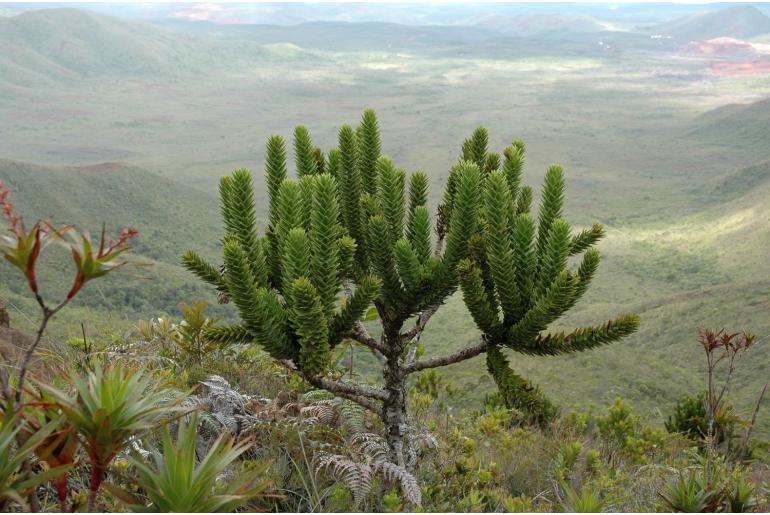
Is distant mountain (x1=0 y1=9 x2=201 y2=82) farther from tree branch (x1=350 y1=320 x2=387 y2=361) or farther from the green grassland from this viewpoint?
tree branch (x1=350 y1=320 x2=387 y2=361)

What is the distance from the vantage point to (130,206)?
1284 inches

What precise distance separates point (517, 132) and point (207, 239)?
38.5 metres

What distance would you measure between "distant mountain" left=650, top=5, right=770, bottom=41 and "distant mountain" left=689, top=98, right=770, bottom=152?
345ft

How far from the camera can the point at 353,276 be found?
4.31 metres

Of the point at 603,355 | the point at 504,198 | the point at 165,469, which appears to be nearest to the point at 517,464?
the point at 504,198

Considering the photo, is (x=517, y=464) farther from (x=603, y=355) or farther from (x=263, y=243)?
(x=603, y=355)

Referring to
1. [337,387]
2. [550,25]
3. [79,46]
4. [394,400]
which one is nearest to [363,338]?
[337,387]

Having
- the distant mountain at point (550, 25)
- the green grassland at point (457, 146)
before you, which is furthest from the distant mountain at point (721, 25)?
the green grassland at point (457, 146)

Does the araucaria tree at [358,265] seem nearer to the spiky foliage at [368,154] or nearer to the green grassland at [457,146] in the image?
the spiky foliage at [368,154]

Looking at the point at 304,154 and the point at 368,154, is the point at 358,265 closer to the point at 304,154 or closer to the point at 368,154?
the point at 368,154

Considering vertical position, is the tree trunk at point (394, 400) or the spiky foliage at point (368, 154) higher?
the spiky foliage at point (368, 154)

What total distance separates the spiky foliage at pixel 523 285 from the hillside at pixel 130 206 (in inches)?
743

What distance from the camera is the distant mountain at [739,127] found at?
58719mm

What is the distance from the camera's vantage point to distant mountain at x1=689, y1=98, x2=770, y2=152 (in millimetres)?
58719
